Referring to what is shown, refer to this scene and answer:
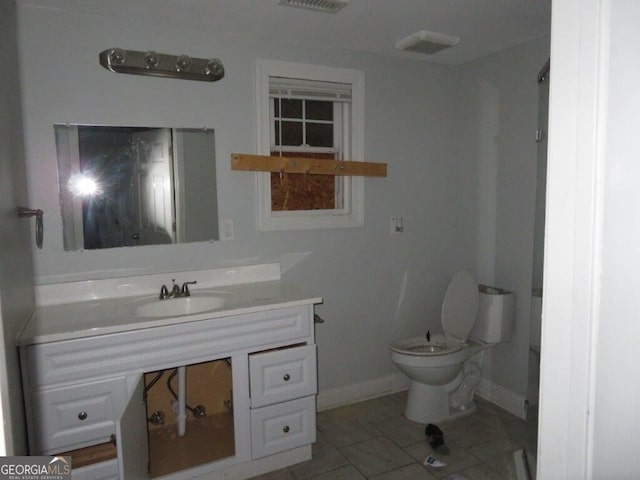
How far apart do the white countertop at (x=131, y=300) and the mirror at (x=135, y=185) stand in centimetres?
21

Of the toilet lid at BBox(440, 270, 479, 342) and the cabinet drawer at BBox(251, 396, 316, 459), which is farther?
the toilet lid at BBox(440, 270, 479, 342)

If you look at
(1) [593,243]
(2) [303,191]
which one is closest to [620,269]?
(1) [593,243]

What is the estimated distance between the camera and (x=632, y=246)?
2.06 feet

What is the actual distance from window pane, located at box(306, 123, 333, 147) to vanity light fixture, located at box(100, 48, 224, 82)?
0.64 metres

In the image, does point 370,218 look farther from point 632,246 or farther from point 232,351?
point 632,246

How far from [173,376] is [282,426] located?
0.69 metres

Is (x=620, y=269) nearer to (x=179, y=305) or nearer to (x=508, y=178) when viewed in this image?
(x=179, y=305)

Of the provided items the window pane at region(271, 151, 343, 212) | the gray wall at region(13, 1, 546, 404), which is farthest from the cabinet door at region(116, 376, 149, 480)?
the window pane at region(271, 151, 343, 212)

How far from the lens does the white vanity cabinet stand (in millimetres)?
1695

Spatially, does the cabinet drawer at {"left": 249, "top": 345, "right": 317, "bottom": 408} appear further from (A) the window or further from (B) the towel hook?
(B) the towel hook

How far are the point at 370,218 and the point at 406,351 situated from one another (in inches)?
34.5

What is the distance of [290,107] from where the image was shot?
2676mm

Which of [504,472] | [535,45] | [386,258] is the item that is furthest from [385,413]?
[535,45]

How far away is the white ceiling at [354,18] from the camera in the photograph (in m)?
2.08
